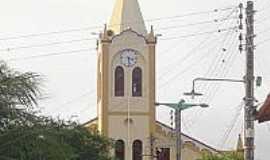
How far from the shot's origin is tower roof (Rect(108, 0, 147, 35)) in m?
95.5

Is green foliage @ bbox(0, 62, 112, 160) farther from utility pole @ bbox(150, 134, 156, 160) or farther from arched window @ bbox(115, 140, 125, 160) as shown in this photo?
arched window @ bbox(115, 140, 125, 160)

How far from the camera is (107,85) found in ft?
310

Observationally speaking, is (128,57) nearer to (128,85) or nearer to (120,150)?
(128,85)

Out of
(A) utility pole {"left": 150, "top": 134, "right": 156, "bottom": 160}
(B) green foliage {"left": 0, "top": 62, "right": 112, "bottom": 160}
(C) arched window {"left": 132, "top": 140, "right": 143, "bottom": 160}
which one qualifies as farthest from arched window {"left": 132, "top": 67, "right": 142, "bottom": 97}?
(B) green foliage {"left": 0, "top": 62, "right": 112, "bottom": 160}

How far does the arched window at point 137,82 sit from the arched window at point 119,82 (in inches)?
35.4

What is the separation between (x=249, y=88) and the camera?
125 ft

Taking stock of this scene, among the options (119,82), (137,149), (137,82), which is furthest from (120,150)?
(137,82)

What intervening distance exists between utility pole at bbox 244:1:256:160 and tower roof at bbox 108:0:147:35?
56214 mm

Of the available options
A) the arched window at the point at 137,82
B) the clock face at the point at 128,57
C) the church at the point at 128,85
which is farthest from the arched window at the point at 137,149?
the clock face at the point at 128,57

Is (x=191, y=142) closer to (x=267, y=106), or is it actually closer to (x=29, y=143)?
(x=29, y=143)

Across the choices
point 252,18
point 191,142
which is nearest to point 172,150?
point 191,142

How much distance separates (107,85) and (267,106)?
6774 cm

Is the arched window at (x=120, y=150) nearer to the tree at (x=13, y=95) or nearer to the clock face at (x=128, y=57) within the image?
the clock face at (x=128, y=57)

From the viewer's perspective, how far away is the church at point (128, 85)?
3701 inches
